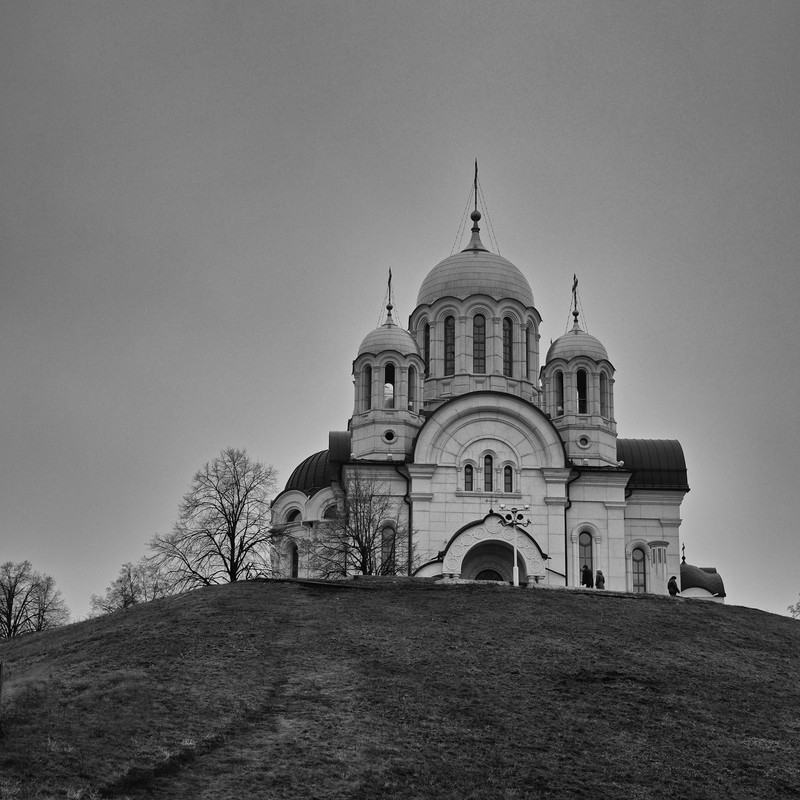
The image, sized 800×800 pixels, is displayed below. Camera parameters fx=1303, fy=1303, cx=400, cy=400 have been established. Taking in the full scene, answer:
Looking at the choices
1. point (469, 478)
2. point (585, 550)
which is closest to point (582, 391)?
point (585, 550)

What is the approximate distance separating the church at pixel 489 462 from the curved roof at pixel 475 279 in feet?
0.22

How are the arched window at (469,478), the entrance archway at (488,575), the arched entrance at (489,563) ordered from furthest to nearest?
the arched window at (469,478) → the entrance archway at (488,575) → the arched entrance at (489,563)

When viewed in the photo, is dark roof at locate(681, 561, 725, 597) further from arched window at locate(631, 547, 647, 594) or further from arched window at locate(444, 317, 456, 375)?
arched window at locate(444, 317, 456, 375)

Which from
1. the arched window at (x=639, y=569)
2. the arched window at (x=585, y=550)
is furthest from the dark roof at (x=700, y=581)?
the arched window at (x=585, y=550)

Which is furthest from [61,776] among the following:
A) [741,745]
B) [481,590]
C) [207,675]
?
[481,590]

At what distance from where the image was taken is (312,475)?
53.2 metres

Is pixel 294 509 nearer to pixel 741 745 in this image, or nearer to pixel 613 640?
pixel 613 640

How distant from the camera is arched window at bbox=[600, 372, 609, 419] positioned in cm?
5109

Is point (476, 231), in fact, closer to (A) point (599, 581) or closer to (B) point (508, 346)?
(B) point (508, 346)

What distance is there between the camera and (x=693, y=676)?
29.0 m

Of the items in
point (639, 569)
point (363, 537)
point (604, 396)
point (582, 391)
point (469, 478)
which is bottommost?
point (363, 537)

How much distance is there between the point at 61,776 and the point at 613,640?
1524cm

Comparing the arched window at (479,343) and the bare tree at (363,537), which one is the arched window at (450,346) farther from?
the bare tree at (363,537)

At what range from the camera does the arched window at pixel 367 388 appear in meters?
50.0
